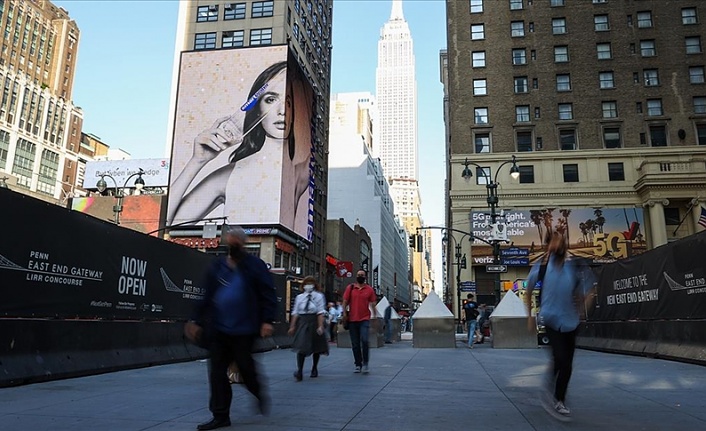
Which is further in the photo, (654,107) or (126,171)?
(126,171)

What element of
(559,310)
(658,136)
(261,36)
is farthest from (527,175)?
(559,310)

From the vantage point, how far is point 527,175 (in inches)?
1791

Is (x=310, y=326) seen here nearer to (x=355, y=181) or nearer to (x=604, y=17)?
(x=604, y=17)

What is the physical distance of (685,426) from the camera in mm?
4695

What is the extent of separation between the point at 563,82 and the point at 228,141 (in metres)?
31.3

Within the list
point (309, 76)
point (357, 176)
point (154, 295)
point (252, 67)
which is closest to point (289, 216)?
point (252, 67)

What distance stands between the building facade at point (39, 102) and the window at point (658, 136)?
84826mm

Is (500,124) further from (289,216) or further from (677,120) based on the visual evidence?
(289,216)

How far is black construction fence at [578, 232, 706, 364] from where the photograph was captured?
1075 centimetres

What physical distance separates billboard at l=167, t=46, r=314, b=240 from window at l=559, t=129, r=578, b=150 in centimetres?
2482

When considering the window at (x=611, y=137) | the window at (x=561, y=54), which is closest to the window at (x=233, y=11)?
the window at (x=561, y=54)

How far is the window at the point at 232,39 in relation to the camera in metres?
54.8

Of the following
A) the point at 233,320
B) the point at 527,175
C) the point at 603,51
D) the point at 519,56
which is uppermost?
the point at 603,51

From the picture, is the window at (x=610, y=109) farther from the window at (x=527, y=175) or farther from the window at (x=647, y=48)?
the window at (x=527, y=175)
